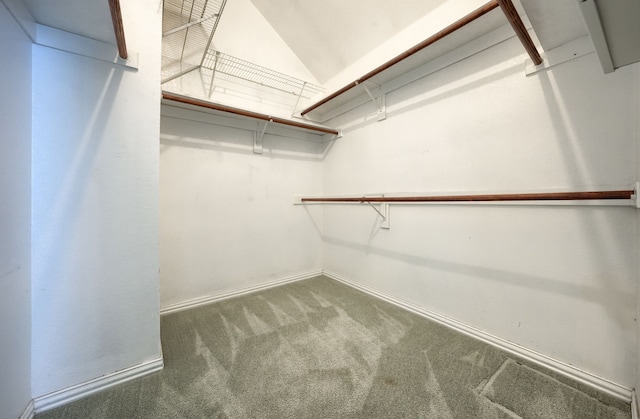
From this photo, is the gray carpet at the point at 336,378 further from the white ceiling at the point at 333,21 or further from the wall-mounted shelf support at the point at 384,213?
the white ceiling at the point at 333,21

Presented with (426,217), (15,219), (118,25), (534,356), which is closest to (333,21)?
(118,25)

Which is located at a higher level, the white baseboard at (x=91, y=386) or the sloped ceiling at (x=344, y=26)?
the sloped ceiling at (x=344, y=26)

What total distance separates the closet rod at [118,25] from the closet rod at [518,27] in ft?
4.92

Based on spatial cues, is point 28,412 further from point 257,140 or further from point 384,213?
point 384,213

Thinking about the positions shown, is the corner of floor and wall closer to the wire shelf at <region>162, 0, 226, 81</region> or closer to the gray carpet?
the gray carpet

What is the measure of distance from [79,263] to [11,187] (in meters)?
0.42

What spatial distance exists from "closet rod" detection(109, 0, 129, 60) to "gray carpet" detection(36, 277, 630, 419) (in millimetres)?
1673

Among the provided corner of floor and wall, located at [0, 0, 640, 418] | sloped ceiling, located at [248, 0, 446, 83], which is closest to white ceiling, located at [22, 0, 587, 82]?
sloped ceiling, located at [248, 0, 446, 83]

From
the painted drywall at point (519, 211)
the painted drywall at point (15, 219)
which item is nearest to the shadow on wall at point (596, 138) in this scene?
the painted drywall at point (519, 211)

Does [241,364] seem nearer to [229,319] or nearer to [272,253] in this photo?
[229,319]

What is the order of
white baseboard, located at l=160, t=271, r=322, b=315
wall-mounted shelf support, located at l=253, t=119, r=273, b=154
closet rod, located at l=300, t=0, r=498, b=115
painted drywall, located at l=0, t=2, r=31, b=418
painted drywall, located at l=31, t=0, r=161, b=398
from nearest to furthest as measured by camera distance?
1. painted drywall, located at l=0, t=2, r=31, b=418
2. painted drywall, located at l=31, t=0, r=161, b=398
3. closet rod, located at l=300, t=0, r=498, b=115
4. white baseboard, located at l=160, t=271, r=322, b=315
5. wall-mounted shelf support, located at l=253, t=119, r=273, b=154

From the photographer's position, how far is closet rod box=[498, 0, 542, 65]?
3.21 feet

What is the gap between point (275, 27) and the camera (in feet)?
8.47

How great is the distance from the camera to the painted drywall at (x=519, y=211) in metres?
1.16
